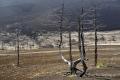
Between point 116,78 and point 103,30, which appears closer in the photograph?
point 116,78

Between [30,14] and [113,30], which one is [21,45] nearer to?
[113,30]

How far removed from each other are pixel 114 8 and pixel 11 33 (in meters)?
62.3

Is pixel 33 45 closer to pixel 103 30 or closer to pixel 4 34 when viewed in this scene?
pixel 4 34

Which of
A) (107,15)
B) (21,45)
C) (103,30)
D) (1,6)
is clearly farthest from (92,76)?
(1,6)

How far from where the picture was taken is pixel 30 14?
187m

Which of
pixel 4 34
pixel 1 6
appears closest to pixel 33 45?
pixel 4 34

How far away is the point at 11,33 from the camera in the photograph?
146 meters

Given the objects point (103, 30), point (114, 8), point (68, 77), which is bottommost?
point (68, 77)

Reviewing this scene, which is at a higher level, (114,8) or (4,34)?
(114,8)

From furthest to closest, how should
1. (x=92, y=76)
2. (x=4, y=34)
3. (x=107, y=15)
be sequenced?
(x=107, y=15) → (x=4, y=34) → (x=92, y=76)

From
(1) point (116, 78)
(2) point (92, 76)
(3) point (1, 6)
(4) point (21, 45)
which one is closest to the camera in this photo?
(1) point (116, 78)

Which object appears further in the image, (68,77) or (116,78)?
(68,77)

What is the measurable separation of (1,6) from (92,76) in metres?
166

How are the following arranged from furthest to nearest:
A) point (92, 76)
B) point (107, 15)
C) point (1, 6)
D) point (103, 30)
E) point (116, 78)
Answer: point (1, 6), point (107, 15), point (103, 30), point (92, 76), point (116, 78)
